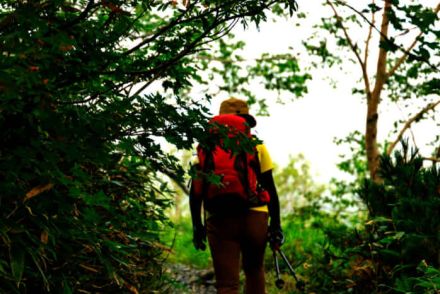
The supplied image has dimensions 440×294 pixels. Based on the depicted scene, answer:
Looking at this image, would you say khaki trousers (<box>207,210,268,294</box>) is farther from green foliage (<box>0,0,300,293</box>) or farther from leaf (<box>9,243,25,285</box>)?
leaf (<box>9,243,25,285</box>)

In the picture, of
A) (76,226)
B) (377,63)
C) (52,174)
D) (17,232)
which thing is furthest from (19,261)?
(377,63)

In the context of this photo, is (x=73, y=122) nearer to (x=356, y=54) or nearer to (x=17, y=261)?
(x=17, y=261)

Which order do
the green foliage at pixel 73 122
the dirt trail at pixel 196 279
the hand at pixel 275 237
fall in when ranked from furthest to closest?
1. the dirt trail at pixel 196 279
2. the hand at pixel 275 237
3. the green foliage at pixel 73 122

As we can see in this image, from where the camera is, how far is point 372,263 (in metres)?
5.94

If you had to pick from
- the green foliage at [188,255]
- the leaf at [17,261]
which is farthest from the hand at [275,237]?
the green foliage at [188,255]

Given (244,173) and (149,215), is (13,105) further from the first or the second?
(149,215)

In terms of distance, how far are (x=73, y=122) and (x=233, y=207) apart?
2124 millimetres

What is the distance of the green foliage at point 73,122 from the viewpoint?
2488mm

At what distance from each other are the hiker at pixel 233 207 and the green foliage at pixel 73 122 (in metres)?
0.70

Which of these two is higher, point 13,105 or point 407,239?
point 13,105

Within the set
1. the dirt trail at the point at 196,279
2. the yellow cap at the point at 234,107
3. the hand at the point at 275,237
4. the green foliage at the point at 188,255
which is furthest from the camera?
the green foliage at the point at 188,255

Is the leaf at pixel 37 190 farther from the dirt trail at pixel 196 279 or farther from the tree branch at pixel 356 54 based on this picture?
the tree branch at pixel 356 54

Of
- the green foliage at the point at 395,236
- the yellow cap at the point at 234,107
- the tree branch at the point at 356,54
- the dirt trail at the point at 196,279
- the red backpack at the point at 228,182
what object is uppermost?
the tree branch at the point at 356,54

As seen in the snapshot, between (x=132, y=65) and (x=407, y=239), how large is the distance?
3.21 meters
